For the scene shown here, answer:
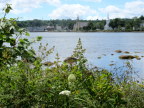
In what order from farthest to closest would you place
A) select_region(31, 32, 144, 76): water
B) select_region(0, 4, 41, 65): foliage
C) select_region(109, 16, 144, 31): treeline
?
select_region(109, 16, 144, 31): treeline < select_region(31, 32, 144, 76): water < select_region(0, 4, 41, 65): foliage

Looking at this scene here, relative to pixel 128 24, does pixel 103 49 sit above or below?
below

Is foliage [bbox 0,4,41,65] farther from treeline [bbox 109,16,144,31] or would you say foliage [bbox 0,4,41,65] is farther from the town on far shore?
treeline [bbox 109,16,144,31]

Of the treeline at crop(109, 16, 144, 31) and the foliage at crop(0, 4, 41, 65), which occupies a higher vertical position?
the foliage at crop(0, 4, 41, 65)

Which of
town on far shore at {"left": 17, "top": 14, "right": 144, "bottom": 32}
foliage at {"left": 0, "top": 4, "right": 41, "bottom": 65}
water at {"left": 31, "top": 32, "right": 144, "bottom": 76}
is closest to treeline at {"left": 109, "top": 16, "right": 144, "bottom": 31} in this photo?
town on far shore at {"left": 17, "top": 14, "right": 144, "bottom": 32}

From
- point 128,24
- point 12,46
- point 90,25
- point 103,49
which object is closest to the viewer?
point 12,46

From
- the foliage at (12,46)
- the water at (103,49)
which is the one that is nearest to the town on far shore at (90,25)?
the water at (103,49)

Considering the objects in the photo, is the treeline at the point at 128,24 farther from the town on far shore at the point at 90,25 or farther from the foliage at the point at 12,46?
the foliage at the point at 12,46

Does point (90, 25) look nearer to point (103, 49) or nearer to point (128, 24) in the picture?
point (128, 24)

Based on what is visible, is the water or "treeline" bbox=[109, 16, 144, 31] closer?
the water

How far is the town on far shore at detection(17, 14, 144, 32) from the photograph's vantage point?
416ft

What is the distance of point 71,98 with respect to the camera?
2.30 m

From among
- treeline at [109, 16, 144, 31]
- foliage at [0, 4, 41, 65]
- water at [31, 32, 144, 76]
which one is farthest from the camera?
treeline at [109, 16, 144, 31]

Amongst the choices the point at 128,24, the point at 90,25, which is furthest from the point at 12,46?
the point at 90,25

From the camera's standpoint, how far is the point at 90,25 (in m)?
136
